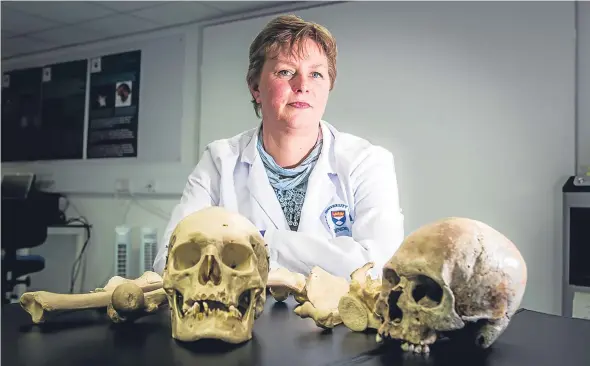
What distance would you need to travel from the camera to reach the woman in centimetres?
142

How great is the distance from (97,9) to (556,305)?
9.90ft

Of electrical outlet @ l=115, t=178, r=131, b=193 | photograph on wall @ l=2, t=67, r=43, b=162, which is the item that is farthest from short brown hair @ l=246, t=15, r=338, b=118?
photograph on wall @ l=2, t=67, r=43, b=162

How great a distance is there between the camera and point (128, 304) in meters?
0.76

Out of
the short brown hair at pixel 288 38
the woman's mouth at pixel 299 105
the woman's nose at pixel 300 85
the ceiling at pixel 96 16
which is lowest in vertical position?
the woman's mouth at pixel 299 105

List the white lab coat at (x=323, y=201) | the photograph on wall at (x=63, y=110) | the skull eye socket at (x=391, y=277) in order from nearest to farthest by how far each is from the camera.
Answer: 1. the skull eye socket at (x=391, y=277)
2. the white lab coat at (x=323, y=201)
3. the photograph on wall at (x=63, y=110)

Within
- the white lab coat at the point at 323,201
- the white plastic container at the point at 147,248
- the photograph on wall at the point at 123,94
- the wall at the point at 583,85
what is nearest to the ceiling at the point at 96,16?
the photograph on wall at the point at 123,94

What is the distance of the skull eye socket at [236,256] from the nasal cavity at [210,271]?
0.09ft

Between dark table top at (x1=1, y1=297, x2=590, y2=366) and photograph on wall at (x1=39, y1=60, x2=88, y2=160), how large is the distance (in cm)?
372

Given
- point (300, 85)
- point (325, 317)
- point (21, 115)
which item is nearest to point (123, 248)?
point (21, 115)

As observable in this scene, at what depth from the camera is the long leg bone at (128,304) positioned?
0.75 metres

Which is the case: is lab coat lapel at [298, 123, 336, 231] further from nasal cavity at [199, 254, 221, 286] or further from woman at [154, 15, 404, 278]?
nasal cavity at [199, 254, 221, 286]

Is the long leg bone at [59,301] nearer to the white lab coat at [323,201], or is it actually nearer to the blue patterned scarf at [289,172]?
the white lab coat at [323,201]

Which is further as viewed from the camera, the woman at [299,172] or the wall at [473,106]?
the wall at [473,106]

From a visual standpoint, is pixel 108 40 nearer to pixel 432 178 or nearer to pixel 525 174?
pixel 432 178
